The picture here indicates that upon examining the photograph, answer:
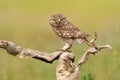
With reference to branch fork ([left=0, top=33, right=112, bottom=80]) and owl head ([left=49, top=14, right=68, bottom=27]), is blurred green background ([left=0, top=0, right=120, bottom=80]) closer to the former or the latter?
owl head ([left=49, top=14, right=68, bottom=27])

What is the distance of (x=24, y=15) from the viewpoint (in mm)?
18125

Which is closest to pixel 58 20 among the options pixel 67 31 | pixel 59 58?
pixel 67 31

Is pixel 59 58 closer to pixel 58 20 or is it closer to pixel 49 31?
pixel 58 20

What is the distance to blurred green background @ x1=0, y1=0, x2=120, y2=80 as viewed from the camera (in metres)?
10.1

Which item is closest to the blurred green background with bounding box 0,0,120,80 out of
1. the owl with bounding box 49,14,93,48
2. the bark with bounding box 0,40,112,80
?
the owl with bounding box 49,14,93,48

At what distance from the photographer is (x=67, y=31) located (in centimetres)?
836

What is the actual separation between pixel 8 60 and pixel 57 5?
8.71 metres

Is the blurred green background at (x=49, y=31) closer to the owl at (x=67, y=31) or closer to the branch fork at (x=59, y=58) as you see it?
the owl at (x=67, y=31)

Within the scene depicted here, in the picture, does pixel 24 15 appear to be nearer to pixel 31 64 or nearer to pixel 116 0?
pixel 116 0

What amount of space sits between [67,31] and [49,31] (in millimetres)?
7317

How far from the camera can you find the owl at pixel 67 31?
27.1 feet

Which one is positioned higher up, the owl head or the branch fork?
the owl head

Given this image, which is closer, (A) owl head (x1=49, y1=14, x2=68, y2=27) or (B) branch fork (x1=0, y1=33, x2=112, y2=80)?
(B) branch fork (x1=0, y1=33, x2=112, y2=80)

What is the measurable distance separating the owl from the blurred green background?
0.75m
